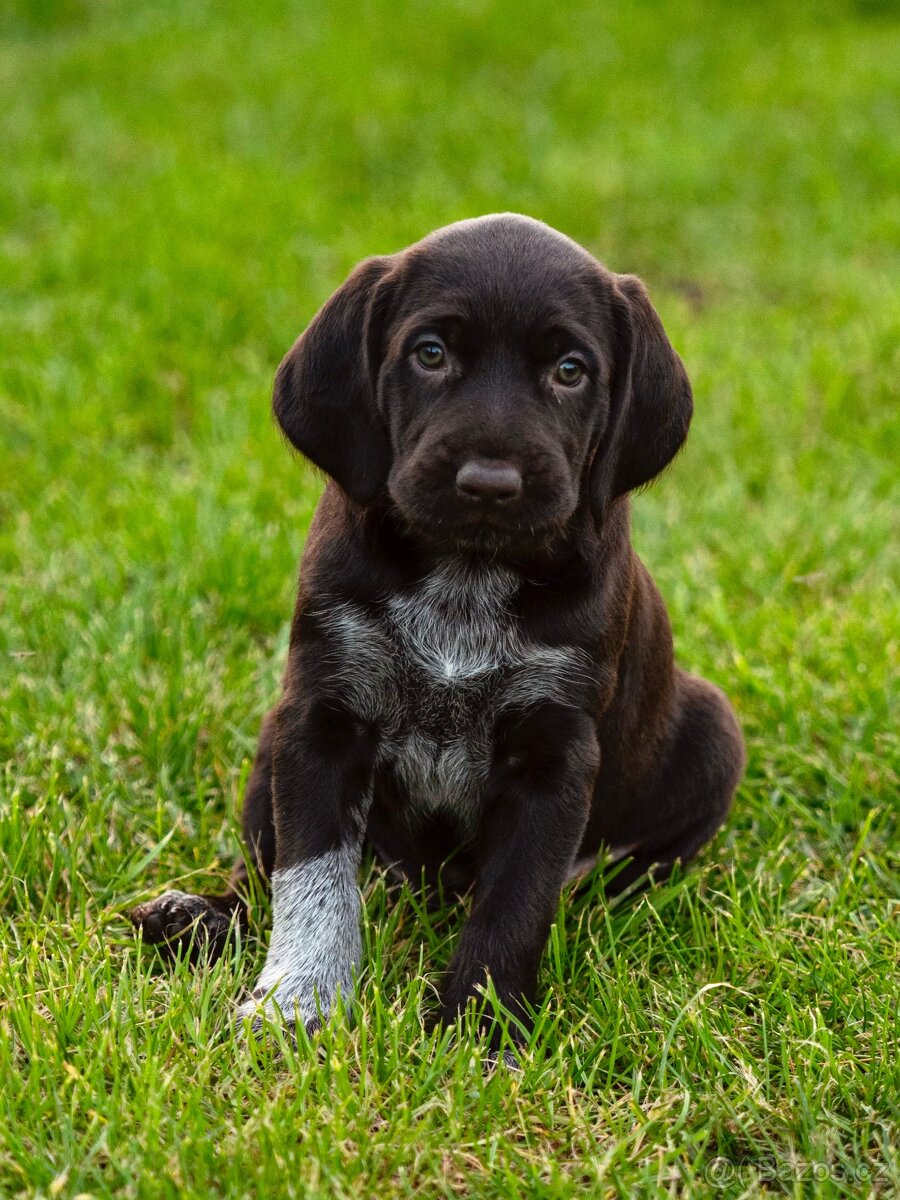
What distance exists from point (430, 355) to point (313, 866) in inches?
47.3

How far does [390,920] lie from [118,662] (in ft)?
5.07

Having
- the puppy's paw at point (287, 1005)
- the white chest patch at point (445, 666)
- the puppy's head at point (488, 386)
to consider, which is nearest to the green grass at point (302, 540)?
the puppy's paw at point (287, 1005)

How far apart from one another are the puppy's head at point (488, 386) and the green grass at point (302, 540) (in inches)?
44.4

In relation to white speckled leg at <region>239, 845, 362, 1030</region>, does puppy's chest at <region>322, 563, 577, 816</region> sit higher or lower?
higher

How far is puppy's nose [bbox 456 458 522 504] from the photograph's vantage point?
3018 millimetres

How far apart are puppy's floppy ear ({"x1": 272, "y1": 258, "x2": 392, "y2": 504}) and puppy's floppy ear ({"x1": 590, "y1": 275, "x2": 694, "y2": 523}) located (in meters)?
0.53

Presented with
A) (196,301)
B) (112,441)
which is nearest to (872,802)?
(112,441)

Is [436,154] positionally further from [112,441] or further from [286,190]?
[112,441]

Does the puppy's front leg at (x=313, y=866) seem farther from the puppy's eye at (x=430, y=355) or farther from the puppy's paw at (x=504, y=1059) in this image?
the puppy's eye at (x=430, y=355)

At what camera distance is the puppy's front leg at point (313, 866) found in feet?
10.9

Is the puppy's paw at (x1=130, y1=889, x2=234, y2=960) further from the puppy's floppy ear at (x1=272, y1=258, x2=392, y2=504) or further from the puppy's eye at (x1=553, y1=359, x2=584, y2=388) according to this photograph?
the puppy's eye at (x1=553, y1=359, x2=584, y2=388)

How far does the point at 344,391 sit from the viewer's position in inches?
135

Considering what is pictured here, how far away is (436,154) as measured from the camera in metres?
10.4

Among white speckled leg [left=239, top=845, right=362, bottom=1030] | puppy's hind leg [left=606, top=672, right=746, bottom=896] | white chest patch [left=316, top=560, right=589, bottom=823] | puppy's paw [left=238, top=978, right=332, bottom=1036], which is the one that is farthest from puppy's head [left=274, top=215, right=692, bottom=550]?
puppy's paw [left=238, top=978, right=332, bottom=1036]
